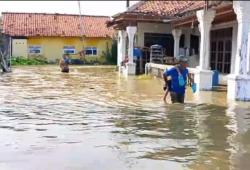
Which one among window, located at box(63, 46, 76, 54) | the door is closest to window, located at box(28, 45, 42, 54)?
window, located at box(63, 46, 76, 54)

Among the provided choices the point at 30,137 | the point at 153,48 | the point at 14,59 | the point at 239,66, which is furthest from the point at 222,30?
the point at 14,59

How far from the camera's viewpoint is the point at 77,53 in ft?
157

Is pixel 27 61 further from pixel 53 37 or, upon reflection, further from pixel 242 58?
pixel 242 58

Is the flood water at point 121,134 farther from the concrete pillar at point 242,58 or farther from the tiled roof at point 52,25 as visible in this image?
the tiled roof at point 52,25

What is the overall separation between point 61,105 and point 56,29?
3704 cm

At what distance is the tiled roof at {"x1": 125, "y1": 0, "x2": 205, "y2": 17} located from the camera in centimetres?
2577

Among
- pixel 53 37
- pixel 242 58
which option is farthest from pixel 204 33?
pixel 53 37

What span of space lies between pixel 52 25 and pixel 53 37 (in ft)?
8.50

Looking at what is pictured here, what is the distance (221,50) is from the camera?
2298cm

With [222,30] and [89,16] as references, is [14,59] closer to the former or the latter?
[89,16]

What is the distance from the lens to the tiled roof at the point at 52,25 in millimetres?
47906

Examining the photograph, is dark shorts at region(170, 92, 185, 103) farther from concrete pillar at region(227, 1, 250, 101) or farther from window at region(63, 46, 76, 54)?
window at region(63, 46, 76, 54)

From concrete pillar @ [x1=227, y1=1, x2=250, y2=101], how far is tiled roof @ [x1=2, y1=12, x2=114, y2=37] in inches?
1391

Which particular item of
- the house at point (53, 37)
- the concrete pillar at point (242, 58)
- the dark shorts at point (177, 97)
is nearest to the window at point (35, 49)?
the house at point (53, 37)
